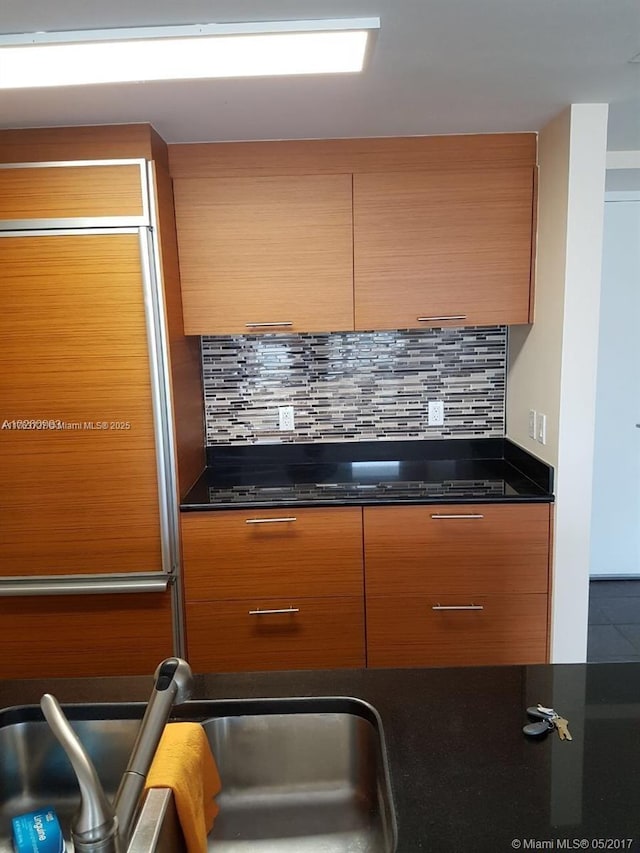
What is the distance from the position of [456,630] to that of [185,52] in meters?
2.08

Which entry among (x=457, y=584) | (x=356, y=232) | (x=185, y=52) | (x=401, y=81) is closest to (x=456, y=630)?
(x=457, y=584)

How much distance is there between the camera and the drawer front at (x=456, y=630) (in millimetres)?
2299

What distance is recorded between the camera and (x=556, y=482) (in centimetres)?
223

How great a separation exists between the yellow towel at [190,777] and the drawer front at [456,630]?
137 cm

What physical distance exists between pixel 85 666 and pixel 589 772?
77.8 inches

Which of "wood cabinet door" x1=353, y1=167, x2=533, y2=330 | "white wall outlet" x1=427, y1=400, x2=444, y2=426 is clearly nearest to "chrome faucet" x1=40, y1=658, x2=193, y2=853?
"wood cabinet door" x1=353, y1=167, x2=533, y2=330

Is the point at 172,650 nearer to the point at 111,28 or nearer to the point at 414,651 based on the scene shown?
the point at 414,651

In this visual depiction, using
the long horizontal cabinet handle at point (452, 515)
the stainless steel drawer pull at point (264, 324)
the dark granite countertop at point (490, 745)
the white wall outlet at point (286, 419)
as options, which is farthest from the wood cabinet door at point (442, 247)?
the dark granite countertop at point (490, 745)

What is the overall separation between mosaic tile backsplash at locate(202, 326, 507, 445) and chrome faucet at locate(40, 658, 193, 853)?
2.11m

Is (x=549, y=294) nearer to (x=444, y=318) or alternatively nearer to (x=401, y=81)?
(x=444, y=318)

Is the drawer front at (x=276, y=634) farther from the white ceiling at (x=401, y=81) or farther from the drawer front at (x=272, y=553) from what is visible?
the white ceiling at (x=401, y=81)

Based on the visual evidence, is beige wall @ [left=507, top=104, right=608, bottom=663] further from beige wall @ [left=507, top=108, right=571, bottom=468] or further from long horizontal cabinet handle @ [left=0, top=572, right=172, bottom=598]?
long horizontal cabinet handle @ [left=0, top=572, right=172, bottom=598]

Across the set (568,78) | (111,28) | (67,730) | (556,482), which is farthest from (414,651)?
(111,28)

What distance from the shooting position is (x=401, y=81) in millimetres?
1780
